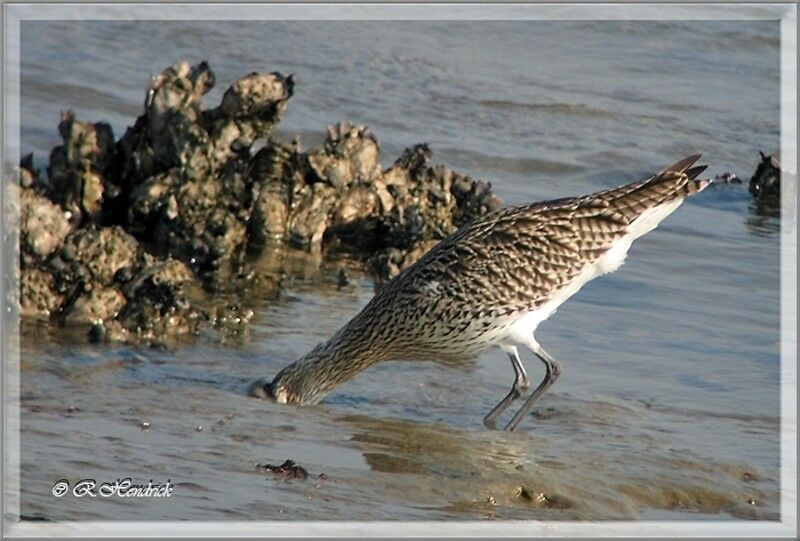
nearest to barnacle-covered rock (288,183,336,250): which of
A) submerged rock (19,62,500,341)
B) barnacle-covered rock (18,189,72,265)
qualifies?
submerged rock (19,62,500,341)

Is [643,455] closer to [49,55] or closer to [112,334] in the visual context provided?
[112,334]

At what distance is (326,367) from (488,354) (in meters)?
1.37

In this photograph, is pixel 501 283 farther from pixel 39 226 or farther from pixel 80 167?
pixel 80 167

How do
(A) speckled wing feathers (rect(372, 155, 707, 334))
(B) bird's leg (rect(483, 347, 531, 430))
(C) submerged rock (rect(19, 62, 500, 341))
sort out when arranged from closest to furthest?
(B) bird's leg (rect(483, 347, 531, 430)) → (A) speckled wing feathers (rect(372, 155, 707, 334)) → (C) submerged rock (rect(19, 62, 500, 341))

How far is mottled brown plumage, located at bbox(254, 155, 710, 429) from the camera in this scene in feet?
29.7

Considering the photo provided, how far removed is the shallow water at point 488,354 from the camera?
25.4 feet

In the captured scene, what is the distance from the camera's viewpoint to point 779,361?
9.52m

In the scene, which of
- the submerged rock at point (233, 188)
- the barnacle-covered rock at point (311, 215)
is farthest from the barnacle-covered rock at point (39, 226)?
the barnacle-covered rock at point (311, 215)

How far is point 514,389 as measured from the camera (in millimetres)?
9141

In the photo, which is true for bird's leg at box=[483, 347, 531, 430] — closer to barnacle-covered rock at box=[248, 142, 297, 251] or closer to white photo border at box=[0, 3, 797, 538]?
white photo border at box=[0, 3, 797, 538]

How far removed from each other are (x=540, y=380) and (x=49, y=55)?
635 centimetres

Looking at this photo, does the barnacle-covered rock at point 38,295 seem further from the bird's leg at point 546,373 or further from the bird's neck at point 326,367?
the bird's leg at point 546,373

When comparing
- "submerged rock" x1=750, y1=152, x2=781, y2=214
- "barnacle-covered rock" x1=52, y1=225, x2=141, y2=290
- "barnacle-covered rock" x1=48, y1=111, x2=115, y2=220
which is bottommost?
"barnacle-covered rock" x1=52, y1=225, x2=141, y2=290

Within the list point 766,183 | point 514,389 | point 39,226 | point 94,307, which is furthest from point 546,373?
point 766,183
